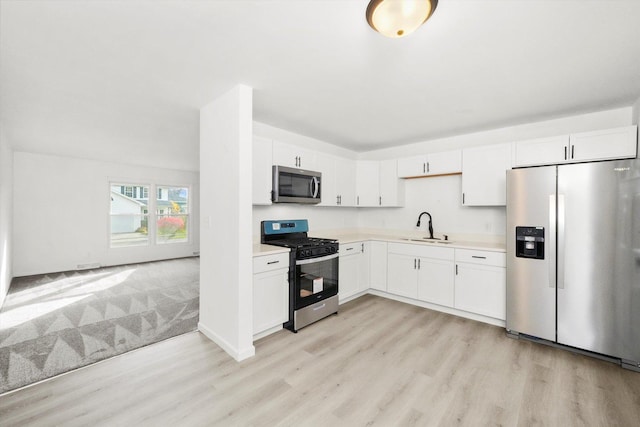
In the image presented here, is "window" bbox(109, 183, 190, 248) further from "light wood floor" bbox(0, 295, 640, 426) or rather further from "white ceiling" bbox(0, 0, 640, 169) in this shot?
"light wood floor" bbox(0, 295, 640, 426)

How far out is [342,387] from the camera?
2072 mm

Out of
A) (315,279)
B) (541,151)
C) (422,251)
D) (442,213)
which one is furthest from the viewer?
(442,213)

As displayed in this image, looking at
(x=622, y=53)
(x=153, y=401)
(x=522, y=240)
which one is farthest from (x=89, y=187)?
(x=622, y=53)

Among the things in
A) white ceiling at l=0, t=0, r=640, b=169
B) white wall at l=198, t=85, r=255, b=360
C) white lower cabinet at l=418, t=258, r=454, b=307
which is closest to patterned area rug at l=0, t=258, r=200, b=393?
white wall at l=198, t=85, r=255, b=360

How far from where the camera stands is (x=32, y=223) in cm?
539

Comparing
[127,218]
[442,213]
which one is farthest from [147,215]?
[442,213]

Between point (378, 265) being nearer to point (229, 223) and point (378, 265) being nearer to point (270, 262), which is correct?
point (270, 262)

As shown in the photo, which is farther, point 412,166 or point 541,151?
point 412,166

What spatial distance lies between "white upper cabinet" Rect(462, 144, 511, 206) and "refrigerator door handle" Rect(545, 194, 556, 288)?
62 cm

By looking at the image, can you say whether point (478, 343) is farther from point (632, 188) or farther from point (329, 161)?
point (329, 161)

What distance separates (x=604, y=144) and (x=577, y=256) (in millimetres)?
1253

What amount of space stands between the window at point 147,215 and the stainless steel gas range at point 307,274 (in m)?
4.99

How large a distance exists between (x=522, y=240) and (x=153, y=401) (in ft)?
11.8

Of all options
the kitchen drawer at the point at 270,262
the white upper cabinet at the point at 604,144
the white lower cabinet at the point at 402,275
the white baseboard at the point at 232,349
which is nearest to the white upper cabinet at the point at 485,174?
the white upper cabinet at the point at 604,144
